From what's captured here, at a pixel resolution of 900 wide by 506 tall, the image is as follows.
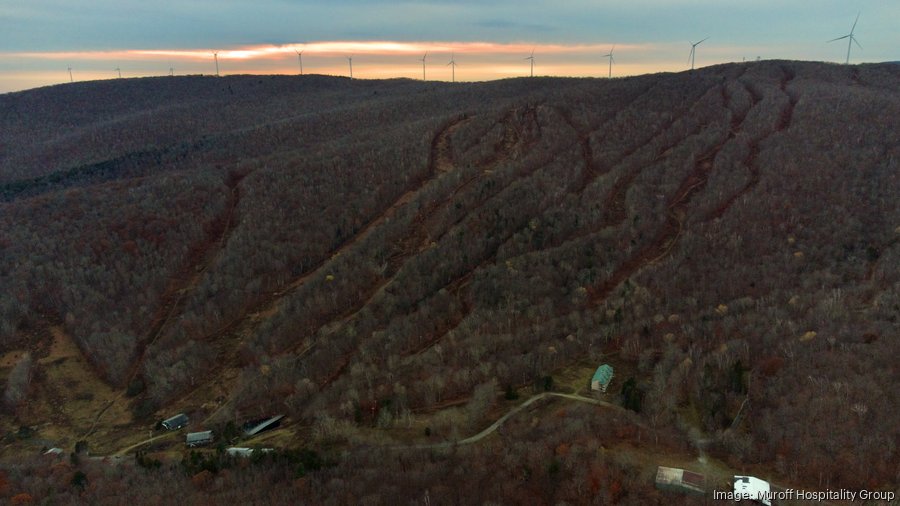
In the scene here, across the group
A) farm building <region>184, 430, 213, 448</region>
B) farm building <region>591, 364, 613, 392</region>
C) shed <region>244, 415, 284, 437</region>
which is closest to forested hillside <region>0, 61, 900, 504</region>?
farm building <region>591, 364, 613, 392</region>

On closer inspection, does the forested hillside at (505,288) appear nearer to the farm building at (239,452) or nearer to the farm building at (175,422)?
the farm building at (175,422)

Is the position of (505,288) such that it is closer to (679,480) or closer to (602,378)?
(602,378)

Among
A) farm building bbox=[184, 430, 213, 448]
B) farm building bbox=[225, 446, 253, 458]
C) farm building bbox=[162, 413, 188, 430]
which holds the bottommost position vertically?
farm building bbox=[162, 413, 188, 430]

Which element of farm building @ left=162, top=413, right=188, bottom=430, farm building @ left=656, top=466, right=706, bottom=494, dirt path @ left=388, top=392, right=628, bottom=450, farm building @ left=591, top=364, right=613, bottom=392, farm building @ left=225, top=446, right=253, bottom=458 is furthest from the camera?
farm building @ left=162, top=413, right=188, bottom=430

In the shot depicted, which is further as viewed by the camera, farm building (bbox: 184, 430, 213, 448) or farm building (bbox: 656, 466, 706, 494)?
farm building (bbox: 184, 430, 213, 448)

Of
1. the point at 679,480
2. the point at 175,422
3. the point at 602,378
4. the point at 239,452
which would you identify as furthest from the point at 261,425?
the point at 679,480

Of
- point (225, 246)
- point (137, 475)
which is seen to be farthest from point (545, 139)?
point (137, 475)

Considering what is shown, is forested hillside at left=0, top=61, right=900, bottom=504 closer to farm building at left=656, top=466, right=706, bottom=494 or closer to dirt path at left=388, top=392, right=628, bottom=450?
dirt path at left=388, top=392, right=628, bottom=450
